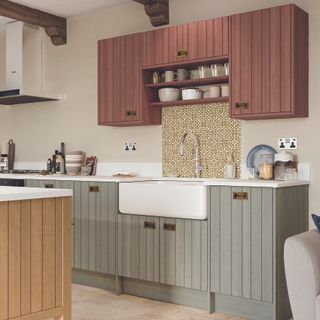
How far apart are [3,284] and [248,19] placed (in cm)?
258

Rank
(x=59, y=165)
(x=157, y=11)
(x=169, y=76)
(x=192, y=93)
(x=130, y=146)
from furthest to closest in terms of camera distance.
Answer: (x=59, y=165), (x=130, y=146), (x=157, y=11), (x=169, y=76), (x=192, y=93)

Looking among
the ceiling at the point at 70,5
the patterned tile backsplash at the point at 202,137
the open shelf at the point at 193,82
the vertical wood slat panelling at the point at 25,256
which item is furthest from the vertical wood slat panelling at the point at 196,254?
the ceiling at the point at 70,5

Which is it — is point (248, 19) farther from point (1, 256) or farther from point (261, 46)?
point (1, 256)

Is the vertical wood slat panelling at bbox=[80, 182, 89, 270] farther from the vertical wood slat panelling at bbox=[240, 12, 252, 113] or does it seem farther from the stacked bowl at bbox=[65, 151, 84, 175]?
the vertical wood slat panelling at bbox=[240, 12, 252, 113]

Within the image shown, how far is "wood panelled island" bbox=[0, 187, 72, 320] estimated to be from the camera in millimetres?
2553

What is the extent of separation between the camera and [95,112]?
Answer: 5.23 m

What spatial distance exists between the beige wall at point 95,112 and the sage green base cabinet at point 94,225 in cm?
71

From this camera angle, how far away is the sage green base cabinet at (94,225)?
425 cm

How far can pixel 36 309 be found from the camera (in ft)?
8.88

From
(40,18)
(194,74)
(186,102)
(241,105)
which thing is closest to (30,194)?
(241,105)

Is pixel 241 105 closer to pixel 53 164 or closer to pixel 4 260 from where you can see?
pixel 4 260

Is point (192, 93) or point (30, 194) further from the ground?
point (192, 93)

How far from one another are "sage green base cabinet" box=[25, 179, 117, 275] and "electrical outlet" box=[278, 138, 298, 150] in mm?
1364

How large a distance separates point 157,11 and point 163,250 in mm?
2112
